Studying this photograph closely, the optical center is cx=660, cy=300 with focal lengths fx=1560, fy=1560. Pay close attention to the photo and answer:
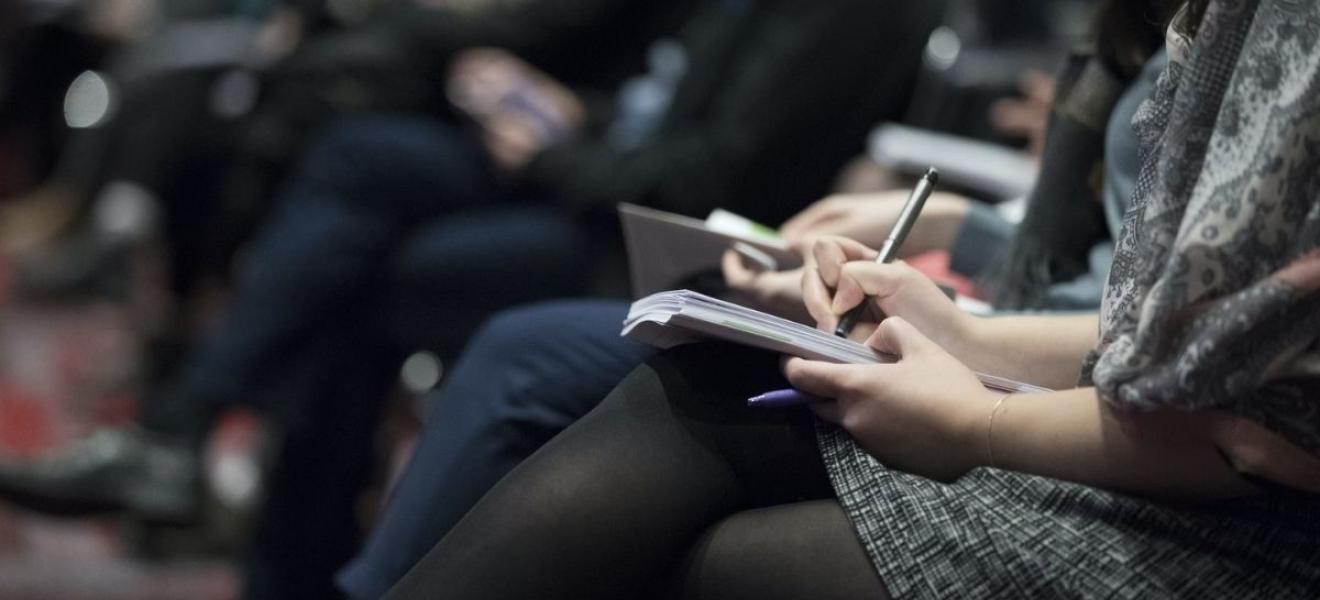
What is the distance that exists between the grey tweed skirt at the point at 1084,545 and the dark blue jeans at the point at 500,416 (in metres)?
0.32

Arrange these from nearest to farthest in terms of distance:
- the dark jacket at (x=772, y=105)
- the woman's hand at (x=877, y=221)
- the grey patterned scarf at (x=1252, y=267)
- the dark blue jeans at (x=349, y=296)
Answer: the grey patterned scarf at (x=1252, y=267) < the woman's hand at (x=877, y=221) < the dark jacket at (x=772, y=105) < the dark blue jeans at (x=349, y=296)

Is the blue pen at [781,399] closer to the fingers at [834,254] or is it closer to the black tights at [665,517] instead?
the black tights at [665,517]

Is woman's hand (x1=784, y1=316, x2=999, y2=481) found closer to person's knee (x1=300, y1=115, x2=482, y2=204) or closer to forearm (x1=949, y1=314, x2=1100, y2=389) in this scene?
forearm (x1=949, y1=314, x2=1100, y2=389)

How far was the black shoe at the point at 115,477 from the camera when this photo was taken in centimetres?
223

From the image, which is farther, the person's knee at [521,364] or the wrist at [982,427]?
the person's knee at [521,364]

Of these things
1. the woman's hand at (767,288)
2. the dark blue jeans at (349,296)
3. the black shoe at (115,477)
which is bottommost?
the black shoe at (115,477)

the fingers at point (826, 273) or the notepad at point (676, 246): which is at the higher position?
the fingers at point (826, 273)

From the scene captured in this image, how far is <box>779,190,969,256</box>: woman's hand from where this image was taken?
131 centimetres

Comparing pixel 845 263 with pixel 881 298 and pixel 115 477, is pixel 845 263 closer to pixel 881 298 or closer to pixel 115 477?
pixel 881 298

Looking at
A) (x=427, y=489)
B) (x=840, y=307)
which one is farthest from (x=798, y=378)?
(x=427, y=489)

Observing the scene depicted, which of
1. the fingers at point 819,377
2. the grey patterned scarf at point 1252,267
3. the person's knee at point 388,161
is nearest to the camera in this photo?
the grey patterned scarf at point 1252,267

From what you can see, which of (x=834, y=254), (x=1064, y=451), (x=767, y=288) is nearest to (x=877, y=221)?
(x=767, y=288)

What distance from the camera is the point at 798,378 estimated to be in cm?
89

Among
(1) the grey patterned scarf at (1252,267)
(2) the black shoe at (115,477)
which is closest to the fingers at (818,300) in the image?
(1) the grey patterned scarf at (1252,267)
